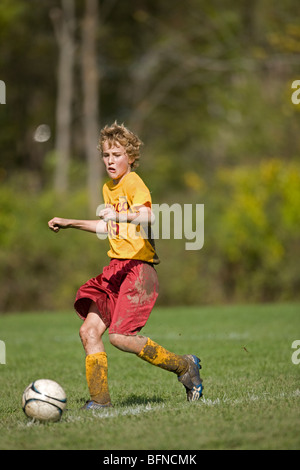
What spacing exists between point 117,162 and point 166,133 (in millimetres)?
29335

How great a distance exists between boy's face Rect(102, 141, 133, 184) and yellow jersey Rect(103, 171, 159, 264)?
3.4 inches

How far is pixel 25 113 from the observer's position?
109ft

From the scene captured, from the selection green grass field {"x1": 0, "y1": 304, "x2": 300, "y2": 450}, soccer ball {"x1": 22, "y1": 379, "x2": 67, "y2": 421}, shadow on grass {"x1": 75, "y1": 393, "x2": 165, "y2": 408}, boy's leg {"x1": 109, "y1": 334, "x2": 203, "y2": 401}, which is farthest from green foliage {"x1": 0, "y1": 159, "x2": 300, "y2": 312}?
soccer ball {"x1": 22, "y1": 379, "x2": 67, "y2": 421}

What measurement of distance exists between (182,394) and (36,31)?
2802cm

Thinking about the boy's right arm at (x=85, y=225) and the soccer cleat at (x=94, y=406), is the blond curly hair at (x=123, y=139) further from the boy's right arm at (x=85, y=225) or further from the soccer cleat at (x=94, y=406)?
the soccer cleat at (x=94, y=406)

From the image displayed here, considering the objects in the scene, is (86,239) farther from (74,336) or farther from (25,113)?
(25,113)

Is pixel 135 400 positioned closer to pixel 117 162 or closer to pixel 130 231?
pixel 130 231

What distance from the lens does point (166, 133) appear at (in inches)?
1363

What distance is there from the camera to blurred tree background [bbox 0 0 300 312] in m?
18.4

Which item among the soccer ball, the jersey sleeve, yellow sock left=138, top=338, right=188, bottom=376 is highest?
the jersey sleeve

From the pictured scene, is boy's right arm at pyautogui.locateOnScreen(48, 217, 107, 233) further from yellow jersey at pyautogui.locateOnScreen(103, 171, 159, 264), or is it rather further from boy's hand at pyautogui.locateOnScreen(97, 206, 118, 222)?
boy's hand at pyautogui.locateOnScreen(97, 206, 118, 222)

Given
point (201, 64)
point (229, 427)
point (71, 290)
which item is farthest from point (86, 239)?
point (229, 427)

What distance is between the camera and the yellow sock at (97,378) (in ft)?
17.7

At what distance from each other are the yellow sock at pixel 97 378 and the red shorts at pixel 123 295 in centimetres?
27
